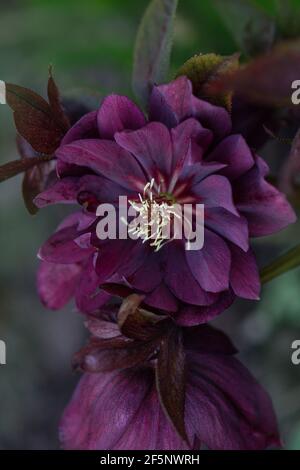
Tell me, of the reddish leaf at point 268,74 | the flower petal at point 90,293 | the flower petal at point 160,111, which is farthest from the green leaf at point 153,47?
the reddish leaf at point 268,74

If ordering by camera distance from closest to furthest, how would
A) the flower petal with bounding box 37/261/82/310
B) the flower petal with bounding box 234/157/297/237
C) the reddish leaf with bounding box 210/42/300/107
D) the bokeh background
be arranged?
the reddish leaf with bounding box 210/42/300/107, the flower petal with bounding box 234/157/297/237, the flower petal with bounding box 37/261/82/310, the bokeh background

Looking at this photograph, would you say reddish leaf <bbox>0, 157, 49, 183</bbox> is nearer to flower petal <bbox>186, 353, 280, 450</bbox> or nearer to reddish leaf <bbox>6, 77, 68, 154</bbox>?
reddish leaf <bbox>6, 77, 68, 154</bbox>

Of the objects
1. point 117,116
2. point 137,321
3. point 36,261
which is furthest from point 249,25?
point 36,261

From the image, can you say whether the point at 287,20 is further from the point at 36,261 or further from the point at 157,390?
the point at 36,261

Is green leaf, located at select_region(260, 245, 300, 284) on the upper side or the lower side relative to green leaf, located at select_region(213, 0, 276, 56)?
lower

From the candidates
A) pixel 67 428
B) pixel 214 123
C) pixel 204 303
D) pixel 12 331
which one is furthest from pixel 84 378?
pixel 12 331

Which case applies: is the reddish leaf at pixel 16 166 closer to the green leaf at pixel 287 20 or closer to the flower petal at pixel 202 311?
the flower petal at pixel 202 311

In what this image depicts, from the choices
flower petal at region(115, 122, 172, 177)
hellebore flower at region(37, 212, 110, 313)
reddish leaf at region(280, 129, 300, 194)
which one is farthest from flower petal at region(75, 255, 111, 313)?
reddish leaf at region(280, 129, 300, 194)
